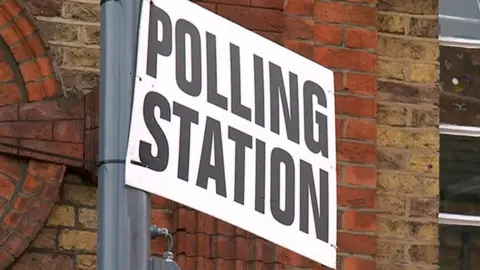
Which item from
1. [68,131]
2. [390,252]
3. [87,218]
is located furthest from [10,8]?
[390,252]

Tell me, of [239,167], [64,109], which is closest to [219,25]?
[239,167]

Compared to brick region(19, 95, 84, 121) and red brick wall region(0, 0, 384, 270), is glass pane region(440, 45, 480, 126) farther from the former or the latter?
brick region(19, 95, 84, 121)

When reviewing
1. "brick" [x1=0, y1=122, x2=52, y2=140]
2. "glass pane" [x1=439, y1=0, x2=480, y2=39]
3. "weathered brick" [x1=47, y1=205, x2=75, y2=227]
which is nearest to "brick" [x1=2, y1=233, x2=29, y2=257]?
"weathered brick" [x1=47, y1=205, x2=75, y2=227]

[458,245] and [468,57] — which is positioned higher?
[468,57]

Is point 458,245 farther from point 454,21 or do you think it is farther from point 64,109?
point 64,109

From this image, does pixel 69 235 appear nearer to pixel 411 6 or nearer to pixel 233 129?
pixel 411 6

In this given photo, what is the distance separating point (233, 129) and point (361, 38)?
2621 mm

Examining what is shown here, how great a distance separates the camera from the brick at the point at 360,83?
5.62 meters

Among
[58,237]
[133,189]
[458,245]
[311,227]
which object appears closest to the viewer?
[133,189]

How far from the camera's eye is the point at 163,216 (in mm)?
5242

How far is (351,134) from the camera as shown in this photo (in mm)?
5582

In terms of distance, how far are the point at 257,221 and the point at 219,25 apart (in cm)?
50

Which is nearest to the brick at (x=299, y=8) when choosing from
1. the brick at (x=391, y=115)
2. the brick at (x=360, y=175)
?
the brick at (x=391, y=115)

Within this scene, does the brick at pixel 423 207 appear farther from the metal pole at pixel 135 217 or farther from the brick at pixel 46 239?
the metal pole at pixel 135 217
